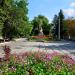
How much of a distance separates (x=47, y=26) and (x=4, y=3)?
9698 centimetres

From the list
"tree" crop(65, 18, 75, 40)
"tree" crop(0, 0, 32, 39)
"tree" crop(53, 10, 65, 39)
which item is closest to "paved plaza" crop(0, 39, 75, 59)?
"tree" crop(0, 0, 32, 39)

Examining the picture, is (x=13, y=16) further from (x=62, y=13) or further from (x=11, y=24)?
(x=62, y=13)

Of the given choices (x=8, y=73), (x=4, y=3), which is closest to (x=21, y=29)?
(x=4, y=3)

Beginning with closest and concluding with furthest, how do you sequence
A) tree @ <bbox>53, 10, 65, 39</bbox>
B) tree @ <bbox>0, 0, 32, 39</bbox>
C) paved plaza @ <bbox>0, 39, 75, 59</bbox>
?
paved plaza @ <bbox>0, 39, 75, 59</bbox>
tree @ <bbox>0, 0, 32, 39</bbox>
tree @ <bbox>53, 10, 65, 39</bbox>

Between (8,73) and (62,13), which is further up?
(62,13)

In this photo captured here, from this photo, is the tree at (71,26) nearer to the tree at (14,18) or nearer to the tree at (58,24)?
the tree at (58,24)

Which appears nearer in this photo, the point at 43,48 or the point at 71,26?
the point at 43,48

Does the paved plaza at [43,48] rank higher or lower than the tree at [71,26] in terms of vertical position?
lower

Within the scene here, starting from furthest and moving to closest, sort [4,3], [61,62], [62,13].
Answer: [62,13] < [4,3] < [61,62]

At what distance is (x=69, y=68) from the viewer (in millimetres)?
10305

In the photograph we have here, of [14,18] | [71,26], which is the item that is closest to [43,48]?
[14,18]

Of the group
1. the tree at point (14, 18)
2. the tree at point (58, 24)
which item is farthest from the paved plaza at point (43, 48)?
the tree at point (58, 24)

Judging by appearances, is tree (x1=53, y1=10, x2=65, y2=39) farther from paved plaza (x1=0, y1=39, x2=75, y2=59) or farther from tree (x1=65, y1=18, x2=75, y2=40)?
paved plaza (x1=0, y1=39, x2=75, y2=59)

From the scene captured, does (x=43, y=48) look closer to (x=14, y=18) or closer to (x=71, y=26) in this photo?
(x=14, y=18)
